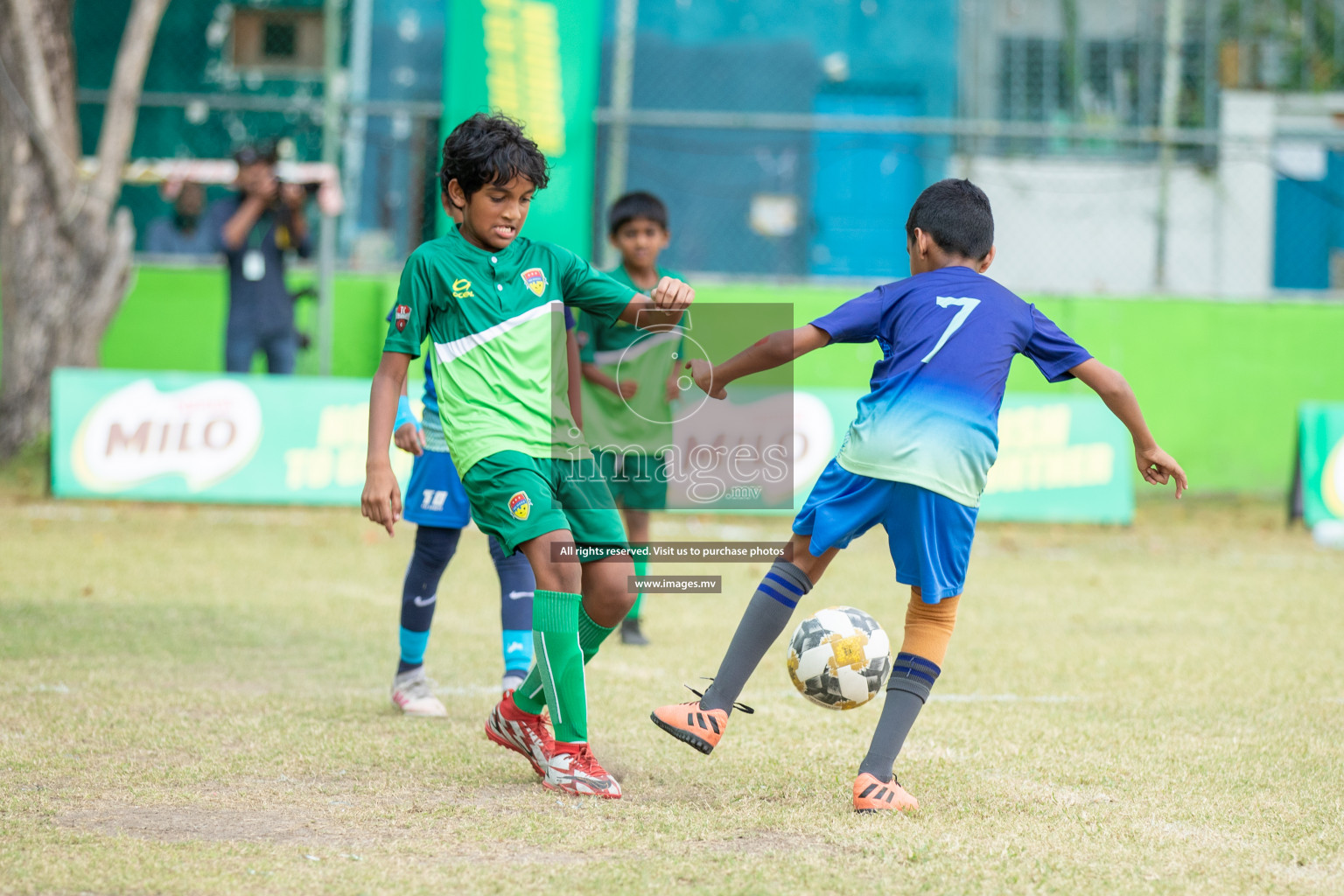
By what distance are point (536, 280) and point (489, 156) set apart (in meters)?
0.37

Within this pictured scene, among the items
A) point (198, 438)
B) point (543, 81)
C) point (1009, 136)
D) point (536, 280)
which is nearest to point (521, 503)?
point (536, 280)

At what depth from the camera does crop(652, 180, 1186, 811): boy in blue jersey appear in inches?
149

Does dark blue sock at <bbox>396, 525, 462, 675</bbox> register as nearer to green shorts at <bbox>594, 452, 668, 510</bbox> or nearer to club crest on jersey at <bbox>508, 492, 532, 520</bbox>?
club crest on jersey at <bbox>508, 492, 532, 520</bbox>

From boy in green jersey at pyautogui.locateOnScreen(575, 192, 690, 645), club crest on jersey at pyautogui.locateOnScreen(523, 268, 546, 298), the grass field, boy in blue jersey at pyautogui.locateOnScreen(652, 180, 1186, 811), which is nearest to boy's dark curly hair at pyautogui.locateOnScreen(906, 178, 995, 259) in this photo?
boy in blue jersey at pyautogui.locateOnScreen(652, 180, 1186, 811)

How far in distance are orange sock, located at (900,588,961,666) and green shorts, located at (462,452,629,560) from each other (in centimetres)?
86

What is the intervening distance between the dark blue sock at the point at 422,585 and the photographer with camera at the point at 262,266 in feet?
20.6

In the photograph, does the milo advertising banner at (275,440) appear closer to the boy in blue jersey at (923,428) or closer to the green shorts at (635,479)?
the green shorts at (635,479)

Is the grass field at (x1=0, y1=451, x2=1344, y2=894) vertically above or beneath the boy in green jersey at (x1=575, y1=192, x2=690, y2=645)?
beneath

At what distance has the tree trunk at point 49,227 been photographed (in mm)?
11664

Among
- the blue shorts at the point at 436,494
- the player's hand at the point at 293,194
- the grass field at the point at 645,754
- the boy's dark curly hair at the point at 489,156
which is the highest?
the player's hand at the point at 293,194

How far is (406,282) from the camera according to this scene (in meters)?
3.96

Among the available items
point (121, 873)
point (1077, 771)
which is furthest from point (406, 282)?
point (1077, 771)

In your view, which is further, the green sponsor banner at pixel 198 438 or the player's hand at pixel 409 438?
the green sponsor banner at pixel 198 438

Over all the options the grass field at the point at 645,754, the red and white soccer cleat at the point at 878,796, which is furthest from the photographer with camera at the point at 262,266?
the red and white soccer cleat at the point at 878,796
